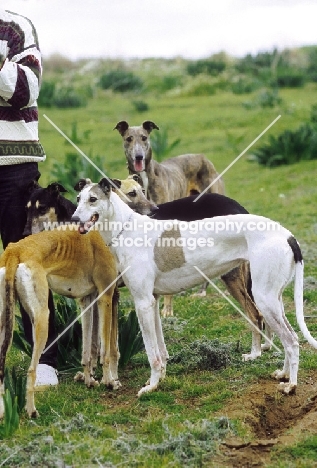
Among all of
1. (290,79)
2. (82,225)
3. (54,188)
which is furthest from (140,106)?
(82,225)

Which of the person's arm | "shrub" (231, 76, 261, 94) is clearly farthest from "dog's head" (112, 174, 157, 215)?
"shrub" (231, 76, 261, 94)

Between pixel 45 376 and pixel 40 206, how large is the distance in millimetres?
1242

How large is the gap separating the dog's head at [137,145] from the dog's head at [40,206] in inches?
108

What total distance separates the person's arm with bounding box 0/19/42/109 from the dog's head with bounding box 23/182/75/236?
63 cm

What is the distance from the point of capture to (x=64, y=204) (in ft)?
19.6

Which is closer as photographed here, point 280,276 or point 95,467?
point 95,467

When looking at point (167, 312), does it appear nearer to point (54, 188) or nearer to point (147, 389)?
point (147, 389)

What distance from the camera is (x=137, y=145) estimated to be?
28.3 feet

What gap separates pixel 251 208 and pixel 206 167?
2542mm

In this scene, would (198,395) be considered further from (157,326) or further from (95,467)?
(95,467)

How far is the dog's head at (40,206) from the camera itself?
5785mm

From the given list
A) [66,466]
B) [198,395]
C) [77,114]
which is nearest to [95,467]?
[66,466]

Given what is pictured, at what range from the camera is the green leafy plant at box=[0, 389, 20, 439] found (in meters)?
4.73

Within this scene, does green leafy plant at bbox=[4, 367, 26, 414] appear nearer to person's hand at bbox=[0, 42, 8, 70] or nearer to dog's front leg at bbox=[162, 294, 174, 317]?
person's hand at bbox=[0, 42, 8, 70]
